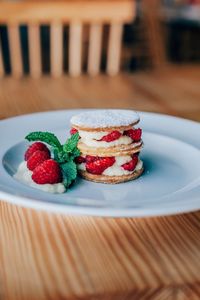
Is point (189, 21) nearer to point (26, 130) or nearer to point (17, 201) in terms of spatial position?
point (26, 130)

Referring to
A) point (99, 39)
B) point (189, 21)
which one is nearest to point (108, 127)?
point (99, 39)

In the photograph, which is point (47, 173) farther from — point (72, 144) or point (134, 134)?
point (134, 134)

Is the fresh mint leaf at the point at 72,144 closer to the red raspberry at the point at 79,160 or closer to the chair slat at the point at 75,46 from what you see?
the red raspberry at the point at 79,160

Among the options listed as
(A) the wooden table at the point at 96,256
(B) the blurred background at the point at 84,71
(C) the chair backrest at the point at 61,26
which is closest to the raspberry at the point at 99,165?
(A) the wooden table at the point at 96,256

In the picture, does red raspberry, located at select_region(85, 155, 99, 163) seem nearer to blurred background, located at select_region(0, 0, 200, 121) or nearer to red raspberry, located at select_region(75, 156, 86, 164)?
red raspberry, located at select_region(75, 156, 86, 164)

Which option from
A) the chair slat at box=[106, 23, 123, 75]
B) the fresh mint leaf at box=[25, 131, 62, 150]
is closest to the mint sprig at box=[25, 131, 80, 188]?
the fresh mint leaf at box=[25, 131, 62, 150]

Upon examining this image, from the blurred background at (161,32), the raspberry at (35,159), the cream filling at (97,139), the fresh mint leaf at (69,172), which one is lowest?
the blurred background at (161,32)

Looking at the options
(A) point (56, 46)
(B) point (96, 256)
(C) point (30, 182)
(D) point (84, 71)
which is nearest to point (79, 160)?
(C) point (30, 182)
